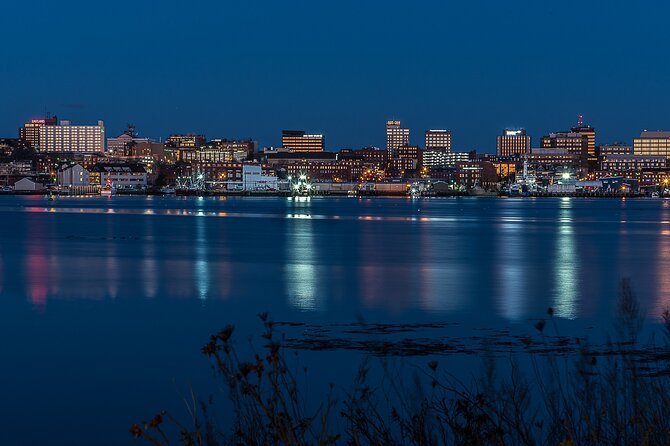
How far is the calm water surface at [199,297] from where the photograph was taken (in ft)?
28.4

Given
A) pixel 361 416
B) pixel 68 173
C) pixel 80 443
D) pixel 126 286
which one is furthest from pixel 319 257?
pixel 68 173

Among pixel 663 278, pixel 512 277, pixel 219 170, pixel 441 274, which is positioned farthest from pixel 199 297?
pixel 219 170

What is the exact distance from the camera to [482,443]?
453 centimetres

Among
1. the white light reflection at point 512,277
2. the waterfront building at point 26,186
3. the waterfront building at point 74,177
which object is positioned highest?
the waterfront building at point 74,177

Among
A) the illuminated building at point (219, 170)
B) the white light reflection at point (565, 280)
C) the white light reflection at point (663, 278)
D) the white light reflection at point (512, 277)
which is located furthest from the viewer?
the illuminated building at point (219, 170)

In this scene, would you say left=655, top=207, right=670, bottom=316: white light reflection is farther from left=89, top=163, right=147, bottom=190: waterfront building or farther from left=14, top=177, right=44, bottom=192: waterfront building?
left=14, top=177, right=44, bottom=192: waterfront building

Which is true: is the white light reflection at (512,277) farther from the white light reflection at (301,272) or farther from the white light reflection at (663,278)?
the white light reflection at (301,272)

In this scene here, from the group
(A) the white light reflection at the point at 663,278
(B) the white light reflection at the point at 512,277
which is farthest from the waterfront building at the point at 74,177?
(A) the white light reflection at the point at 663,278

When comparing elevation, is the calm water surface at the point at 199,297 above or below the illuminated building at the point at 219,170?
below

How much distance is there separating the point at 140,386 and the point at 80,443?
172cm

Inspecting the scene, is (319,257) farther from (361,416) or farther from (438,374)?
(361,416)

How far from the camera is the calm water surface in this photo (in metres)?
8.66

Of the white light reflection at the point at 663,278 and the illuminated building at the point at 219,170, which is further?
the illuminated building at the point at 219,170

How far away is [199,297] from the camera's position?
15797 millimetres
